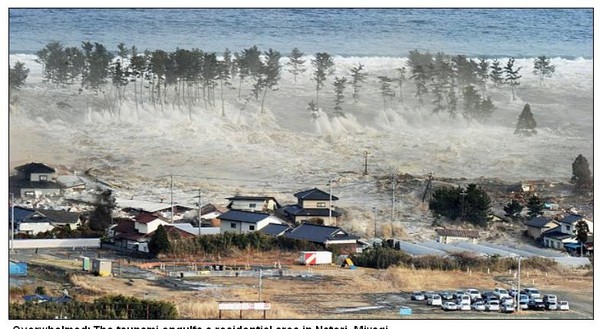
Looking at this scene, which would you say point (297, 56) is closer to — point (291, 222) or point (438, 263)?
point (291, 222)

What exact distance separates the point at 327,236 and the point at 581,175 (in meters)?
4.01

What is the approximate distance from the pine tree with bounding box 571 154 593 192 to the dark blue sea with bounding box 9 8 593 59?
1.33 m

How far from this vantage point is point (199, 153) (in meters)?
18.7

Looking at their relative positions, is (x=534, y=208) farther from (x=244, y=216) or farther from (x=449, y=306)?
(x=449, y=306)

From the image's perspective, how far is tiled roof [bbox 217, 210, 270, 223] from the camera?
637 inches

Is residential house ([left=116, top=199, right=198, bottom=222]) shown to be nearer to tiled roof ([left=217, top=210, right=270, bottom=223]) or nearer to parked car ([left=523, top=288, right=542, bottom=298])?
tiled roof ([left=217, top=210, right=270, bottom=223])

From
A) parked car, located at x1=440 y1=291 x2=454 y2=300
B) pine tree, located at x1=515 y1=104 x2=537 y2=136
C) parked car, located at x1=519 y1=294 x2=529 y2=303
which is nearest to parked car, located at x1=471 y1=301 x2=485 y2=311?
parked car, located at x1=440 y1=291 x2=454 y2=300

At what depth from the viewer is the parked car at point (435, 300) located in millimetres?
12898

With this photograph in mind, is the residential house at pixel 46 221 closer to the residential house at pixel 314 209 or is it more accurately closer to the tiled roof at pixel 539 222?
the residential house at pixel 314 209

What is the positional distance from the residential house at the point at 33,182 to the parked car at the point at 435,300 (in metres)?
5.85

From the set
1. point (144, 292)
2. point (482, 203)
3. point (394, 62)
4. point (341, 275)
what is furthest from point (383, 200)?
point (144, 292)

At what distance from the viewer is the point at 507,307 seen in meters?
12.6

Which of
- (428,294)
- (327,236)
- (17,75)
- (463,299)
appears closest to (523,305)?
(463,299)

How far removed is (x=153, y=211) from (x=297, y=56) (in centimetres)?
346
